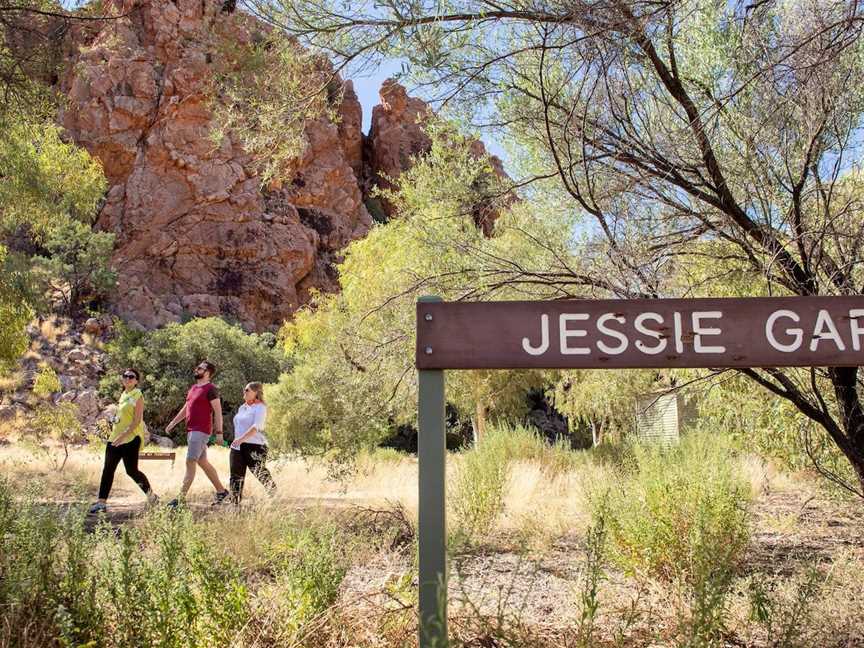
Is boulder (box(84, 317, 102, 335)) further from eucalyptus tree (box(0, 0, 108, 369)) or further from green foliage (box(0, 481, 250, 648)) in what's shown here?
green foliage (box(0, 481, 250, 648))

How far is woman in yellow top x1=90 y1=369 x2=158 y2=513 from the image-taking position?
764 centimetres

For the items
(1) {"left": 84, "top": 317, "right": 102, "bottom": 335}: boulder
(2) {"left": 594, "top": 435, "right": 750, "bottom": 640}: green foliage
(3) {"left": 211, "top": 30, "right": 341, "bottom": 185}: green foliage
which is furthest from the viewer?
(1) {"left": 84, "top": 317, "right": 102, "bottom": 335}: boulder

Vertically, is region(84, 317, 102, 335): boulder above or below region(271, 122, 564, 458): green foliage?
above

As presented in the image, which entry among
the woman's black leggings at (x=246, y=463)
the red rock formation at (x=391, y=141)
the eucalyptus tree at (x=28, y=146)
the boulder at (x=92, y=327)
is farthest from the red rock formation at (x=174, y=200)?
the woman's black leggings at (x=246, y=463)

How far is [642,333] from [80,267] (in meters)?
41.8

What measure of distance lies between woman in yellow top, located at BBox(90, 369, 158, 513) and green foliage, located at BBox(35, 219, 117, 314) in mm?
34471

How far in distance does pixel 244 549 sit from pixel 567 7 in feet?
13.0

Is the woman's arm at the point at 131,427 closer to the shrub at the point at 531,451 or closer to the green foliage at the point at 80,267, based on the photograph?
the shrub at the point at 531,451

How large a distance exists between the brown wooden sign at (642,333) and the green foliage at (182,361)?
31321 mm

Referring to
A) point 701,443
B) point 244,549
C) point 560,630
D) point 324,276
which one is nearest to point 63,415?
point 244,549

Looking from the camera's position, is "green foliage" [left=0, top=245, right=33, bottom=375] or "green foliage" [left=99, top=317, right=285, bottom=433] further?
"green foliage" [left=99, top=317, right=285, bottom=433]

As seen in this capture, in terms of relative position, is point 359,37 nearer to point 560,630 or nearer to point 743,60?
point 743,60

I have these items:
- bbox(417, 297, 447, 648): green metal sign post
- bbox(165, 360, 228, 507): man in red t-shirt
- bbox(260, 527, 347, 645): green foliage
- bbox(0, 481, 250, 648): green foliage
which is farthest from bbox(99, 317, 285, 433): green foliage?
bbox(417, 297, 447, 648): green metal sign post

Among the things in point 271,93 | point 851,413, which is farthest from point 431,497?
point 271,93
